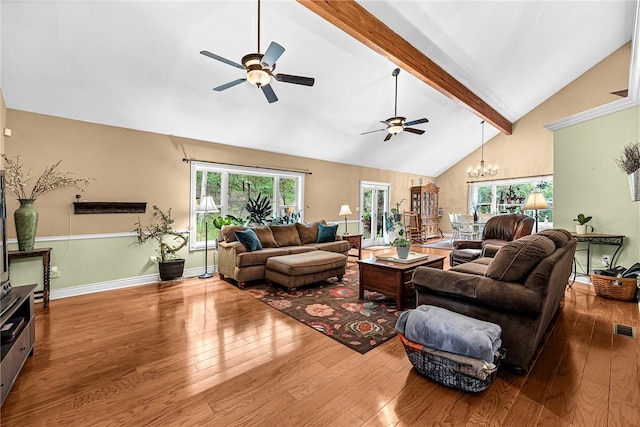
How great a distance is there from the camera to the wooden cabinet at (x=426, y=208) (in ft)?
31.3

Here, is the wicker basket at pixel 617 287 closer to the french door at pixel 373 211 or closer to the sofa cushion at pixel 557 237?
the sofa cushion at pixel 557 237

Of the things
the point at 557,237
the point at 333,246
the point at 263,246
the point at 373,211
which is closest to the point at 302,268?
the point at 263,246

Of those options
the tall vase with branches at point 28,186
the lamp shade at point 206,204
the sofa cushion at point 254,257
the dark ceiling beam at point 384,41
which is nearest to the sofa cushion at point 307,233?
the sofa cushion at point 254,257

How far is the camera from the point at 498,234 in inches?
196

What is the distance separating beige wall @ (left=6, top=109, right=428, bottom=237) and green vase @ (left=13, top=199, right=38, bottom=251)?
13.7 inches

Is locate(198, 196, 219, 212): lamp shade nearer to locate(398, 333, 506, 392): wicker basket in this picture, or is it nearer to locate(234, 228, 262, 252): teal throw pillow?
locate(234, 228, 262, 252): teal throw pillow

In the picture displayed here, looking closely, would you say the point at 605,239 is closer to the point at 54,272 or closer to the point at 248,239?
the point at 248,239

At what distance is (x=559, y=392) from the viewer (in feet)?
5.86

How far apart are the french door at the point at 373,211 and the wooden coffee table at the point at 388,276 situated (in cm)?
→ 450

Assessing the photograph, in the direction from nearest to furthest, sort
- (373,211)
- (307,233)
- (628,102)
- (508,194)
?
(628,102), (307,233), (373,211), (508,194)

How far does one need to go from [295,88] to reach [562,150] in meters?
4.52

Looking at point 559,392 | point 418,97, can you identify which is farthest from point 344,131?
point 559,392

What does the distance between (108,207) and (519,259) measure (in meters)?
4.99

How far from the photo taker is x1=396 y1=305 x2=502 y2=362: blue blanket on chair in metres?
1.70
